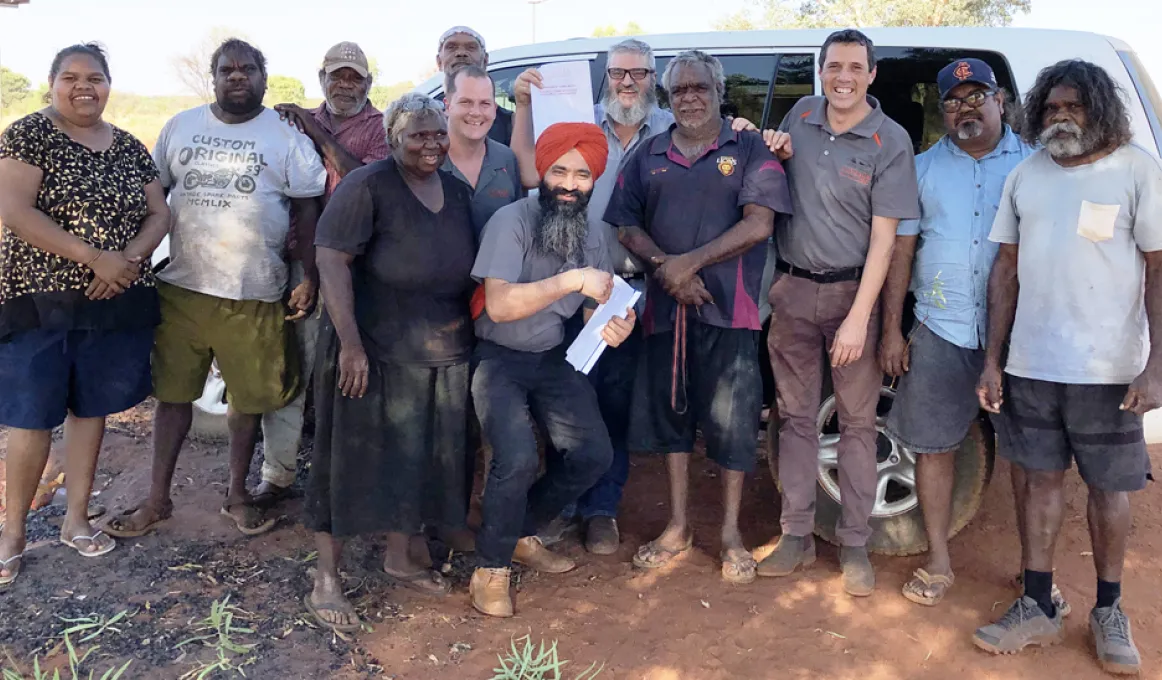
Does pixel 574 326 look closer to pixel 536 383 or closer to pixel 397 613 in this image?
pixel 536 383

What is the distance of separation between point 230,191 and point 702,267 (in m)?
2.01

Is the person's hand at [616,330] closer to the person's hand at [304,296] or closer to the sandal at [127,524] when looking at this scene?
the person's hand at [304,296]

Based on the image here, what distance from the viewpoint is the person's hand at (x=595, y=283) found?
3.05 metres

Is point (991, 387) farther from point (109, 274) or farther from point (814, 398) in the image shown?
point (109, 274)

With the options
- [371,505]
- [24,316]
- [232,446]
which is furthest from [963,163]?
[24,316]

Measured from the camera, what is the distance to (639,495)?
15.0 feet

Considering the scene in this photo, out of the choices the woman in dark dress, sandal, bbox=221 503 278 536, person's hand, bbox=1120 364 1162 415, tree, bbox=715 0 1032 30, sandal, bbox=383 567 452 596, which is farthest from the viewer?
tree, bbox=715 0 1032 30

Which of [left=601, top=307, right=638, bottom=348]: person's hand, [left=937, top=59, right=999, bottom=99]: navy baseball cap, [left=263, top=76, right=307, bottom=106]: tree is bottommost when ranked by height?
[left=601, top=307, right=638, bottom=348]: person's hand

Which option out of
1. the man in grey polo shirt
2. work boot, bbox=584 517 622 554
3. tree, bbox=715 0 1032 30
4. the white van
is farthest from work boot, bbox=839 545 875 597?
tree, bbox=715 0 1032 30

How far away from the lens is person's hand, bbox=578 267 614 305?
120 inches

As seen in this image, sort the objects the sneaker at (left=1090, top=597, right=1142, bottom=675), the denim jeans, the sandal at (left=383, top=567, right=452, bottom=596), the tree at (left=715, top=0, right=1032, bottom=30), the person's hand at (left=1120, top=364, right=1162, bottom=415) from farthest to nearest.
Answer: the tree at (left=715, top=0, right=1032, bottom=30) < the sandal at (left=383, top=567, right=452, bottom=596) < the denim jeans < the sneaker at (left=1090, top=597, right=1142, bottom=675) < the person's hand at (left=1120, top=364, right=1162, bottom=415)

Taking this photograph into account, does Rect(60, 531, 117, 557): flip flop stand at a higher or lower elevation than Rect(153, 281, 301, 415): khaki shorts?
lower

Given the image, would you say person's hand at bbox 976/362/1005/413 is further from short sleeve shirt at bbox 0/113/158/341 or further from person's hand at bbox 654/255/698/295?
short sleeve shirt at bbox 0/113/158/341

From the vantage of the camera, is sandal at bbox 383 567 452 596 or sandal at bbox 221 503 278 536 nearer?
sandal at bbox 383 567 452 596
